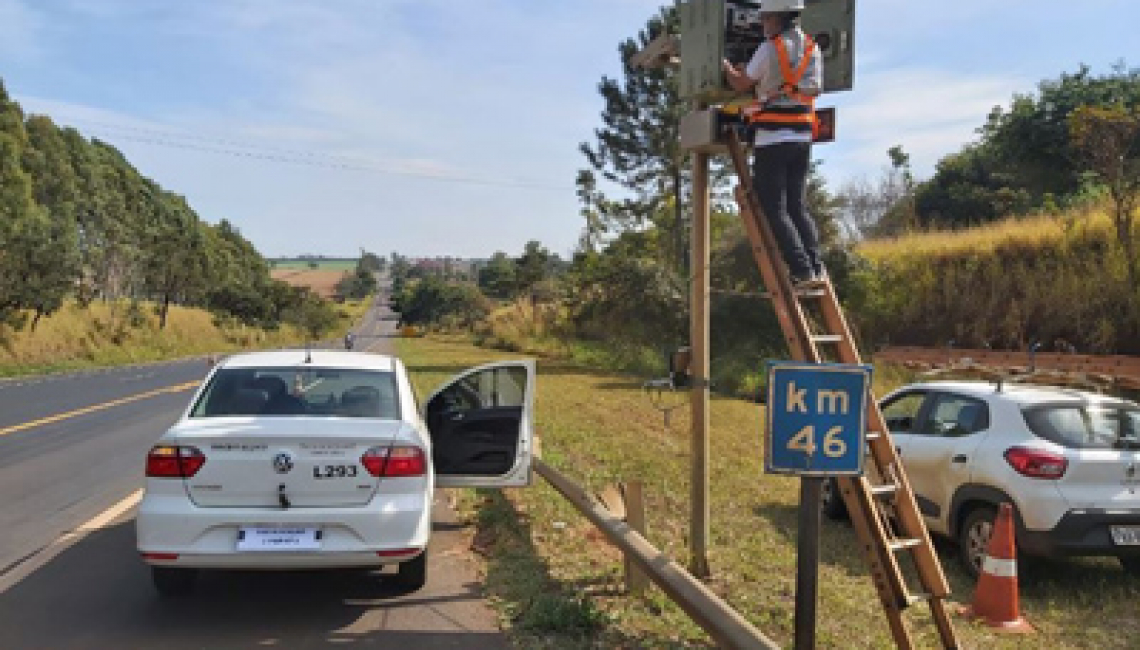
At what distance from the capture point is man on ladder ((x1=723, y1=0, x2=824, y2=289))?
5438mm

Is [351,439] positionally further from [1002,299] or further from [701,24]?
[1002,299]

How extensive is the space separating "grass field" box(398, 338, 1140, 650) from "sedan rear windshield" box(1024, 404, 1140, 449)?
1.12 meters

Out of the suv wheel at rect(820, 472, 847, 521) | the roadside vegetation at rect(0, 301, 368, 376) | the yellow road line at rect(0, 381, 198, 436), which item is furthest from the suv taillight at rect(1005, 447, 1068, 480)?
the roadside vegetation at rect(0, 301, 368, 376)

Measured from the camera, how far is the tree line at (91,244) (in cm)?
3462

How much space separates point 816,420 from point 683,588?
4.14ft

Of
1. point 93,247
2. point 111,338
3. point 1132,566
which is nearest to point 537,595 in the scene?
point 1132,566

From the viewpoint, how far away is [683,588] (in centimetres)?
484

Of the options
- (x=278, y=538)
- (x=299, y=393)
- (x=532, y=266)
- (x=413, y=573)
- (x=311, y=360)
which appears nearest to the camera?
(x=278, y=538)

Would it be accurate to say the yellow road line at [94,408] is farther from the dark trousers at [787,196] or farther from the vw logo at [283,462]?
the dark trousers at [787,196]

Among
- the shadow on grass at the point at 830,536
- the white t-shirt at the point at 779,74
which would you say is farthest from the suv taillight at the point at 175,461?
the shadow on grass at the point at 830,536

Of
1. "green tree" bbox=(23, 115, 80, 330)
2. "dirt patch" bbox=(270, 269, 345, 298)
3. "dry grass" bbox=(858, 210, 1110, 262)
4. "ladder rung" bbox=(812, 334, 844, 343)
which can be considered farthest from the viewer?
"dirt patch" bbox=(270, 269, 345, 298)

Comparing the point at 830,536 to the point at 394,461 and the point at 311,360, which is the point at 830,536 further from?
the point at 311,360

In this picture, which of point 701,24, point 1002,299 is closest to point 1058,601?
point 701,24

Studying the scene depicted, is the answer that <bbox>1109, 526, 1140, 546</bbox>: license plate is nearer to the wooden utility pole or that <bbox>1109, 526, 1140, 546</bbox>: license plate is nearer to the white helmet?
the wooden utility pole
